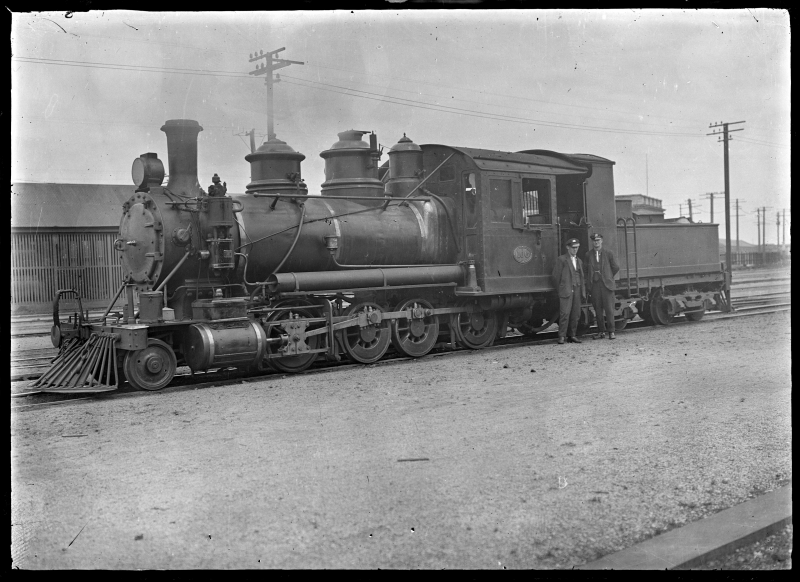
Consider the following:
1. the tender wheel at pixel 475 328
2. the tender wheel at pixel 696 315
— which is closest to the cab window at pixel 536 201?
the tender wheel at pixel 475 328

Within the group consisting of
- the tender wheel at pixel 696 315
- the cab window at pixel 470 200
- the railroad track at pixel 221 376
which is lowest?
the railroad track at pixel 221 376

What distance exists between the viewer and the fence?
69.8ft

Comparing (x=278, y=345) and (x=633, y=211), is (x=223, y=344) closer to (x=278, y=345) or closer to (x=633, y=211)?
(x=278, y=345)

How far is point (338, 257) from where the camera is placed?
10062 millimetres

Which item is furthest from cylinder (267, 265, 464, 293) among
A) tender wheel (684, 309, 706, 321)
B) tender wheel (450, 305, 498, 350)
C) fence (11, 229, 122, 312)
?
fence (11, 229, 122, 312)

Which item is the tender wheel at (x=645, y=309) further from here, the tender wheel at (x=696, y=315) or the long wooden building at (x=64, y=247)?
the long wooden building at (x=64, y=247)

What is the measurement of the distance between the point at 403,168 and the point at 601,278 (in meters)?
4.01

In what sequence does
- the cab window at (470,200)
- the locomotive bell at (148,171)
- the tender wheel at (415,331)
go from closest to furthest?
1. the locomotive bell at (148,171)
2. the tender wheel at (415,331)
3. the cab window at (470,200)

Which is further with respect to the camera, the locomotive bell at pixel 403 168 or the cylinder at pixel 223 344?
the locomotive bell at pixel 403 168

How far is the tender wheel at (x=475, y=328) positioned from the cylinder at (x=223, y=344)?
144 inches

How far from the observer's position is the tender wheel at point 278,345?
30.4ft

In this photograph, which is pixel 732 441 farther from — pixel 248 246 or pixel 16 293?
pixel 16 293

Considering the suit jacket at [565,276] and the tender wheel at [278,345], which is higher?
the suit jacket at [565,276]

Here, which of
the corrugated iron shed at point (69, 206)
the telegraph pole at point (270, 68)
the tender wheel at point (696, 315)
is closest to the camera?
the telegraph pole at point (270, 68)
